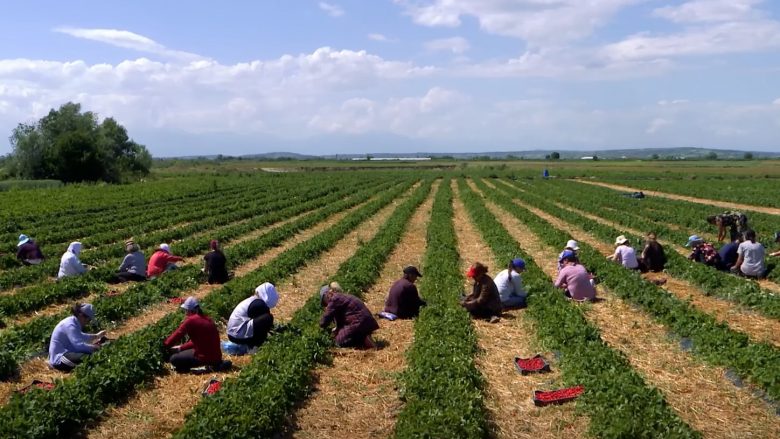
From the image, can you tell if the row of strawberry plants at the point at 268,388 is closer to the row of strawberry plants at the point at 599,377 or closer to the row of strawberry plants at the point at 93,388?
the row of strawberry plants at the point at 93,388

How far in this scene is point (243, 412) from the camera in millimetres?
7430

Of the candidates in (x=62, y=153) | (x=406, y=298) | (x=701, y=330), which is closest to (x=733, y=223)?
(x=701, y=330)

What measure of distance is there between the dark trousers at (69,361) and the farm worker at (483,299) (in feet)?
22.1

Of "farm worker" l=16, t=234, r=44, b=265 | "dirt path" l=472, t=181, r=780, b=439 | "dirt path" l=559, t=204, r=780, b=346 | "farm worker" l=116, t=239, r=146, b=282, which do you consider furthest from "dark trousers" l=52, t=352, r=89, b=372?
"dirt path" l=559, t=204, r=780, b=346

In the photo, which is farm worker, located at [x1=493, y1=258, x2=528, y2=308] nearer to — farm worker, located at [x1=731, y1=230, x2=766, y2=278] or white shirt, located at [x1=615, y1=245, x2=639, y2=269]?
white shirt, located at [x1=615, y1=245, x2=639, y2=269]

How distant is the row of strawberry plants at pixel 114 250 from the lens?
13.4m

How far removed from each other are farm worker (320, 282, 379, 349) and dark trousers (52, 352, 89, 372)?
371 centimetres

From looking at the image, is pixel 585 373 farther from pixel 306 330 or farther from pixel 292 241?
pixel 292 241

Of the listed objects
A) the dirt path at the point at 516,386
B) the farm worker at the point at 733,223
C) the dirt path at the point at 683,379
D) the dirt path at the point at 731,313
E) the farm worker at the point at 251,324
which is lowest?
the dirt path at the point at 516,386

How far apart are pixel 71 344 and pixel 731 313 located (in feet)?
38.5

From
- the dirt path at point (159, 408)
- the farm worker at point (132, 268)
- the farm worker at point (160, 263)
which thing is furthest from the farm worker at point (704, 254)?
the farm worker at point (132, 268)

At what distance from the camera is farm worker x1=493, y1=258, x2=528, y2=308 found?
43.9 ft

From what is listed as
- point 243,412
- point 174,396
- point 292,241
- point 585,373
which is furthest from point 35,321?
point 292,241

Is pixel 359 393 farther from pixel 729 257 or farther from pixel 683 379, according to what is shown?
pixel 729 257
